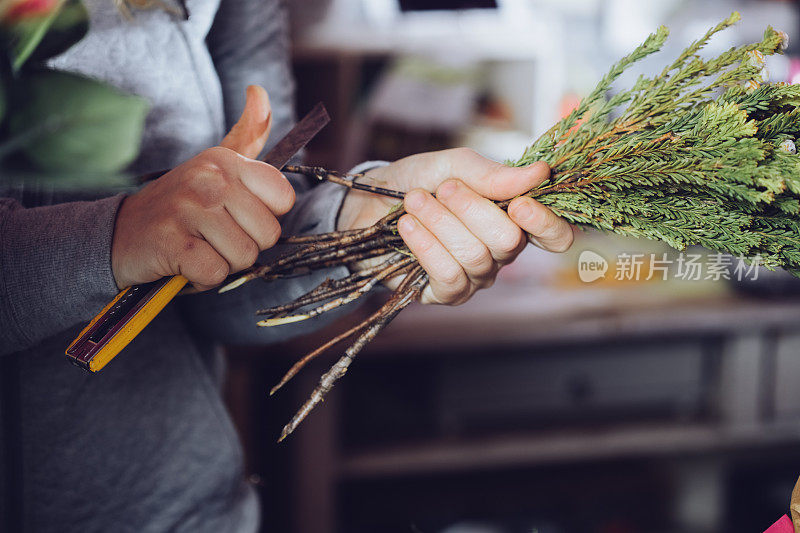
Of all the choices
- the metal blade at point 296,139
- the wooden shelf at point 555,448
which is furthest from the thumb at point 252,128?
the wooden shelf at point 555,448

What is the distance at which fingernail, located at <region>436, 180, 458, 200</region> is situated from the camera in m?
0.61

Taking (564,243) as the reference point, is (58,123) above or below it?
above

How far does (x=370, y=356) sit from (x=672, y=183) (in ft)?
4.12

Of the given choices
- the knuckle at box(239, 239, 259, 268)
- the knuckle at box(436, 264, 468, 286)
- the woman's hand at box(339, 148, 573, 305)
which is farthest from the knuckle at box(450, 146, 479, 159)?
the knuckle at box(239, 239, 259, 268)

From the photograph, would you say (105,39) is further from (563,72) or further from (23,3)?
(563,72)

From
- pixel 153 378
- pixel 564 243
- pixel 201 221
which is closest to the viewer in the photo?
pixel 201 221

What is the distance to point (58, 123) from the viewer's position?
346mm

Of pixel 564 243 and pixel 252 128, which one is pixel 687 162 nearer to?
pixel 564 243

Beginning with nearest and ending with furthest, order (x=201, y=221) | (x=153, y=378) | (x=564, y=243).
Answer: (x=201, y=221) < (x=564, y=243) < (x=153, y=378)

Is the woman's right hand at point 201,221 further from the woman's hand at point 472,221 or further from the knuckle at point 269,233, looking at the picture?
the woman's hand at point 472,221

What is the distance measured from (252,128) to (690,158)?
0.42 meters

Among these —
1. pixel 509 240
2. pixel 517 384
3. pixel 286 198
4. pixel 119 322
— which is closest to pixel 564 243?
pixel 509 240

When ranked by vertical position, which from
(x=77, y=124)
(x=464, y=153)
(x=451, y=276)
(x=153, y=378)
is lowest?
(x=153, y=378)

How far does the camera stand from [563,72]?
2.06 m
